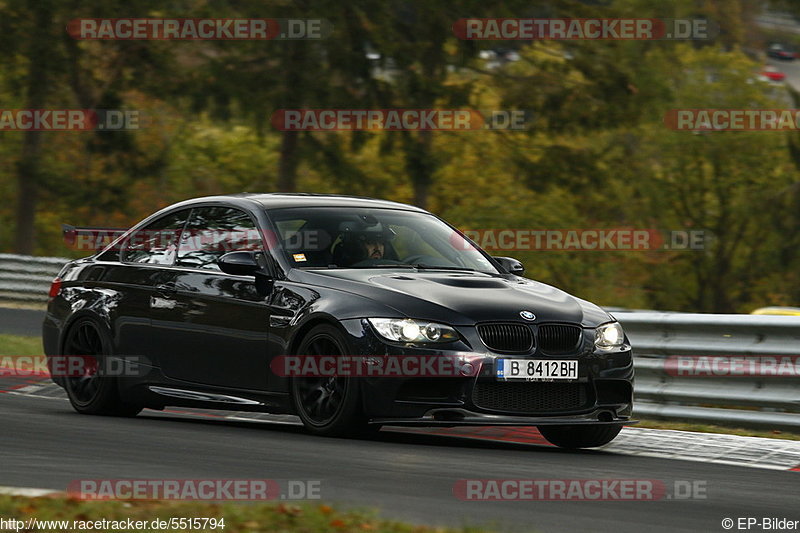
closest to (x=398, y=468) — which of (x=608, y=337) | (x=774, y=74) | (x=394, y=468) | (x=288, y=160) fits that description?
(x=394, y=468)

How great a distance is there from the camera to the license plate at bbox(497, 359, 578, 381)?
855 cm

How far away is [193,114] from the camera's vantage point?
37.9 meters

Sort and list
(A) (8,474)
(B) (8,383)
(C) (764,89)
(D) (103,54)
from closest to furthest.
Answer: (A) (8,474) → (B) (8,383) → (D) (103,54) → (C) (764,89)

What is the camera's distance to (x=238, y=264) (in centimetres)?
932

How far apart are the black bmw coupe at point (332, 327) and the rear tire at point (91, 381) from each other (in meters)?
0.01

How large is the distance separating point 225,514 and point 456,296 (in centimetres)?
319

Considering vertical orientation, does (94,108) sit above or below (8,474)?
above

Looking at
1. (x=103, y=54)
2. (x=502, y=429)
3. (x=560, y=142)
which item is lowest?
(x=502, y=429)

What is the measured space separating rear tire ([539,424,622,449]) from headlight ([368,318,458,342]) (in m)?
1.21

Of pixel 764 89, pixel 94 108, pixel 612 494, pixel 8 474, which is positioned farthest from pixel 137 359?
pixel 764 89

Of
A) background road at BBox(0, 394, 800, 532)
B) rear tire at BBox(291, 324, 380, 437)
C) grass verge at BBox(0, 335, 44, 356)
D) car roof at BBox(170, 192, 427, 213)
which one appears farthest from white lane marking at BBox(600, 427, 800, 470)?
grass verge at BBox(0, 335, 44, 356)

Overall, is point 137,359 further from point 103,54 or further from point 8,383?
point 103,54

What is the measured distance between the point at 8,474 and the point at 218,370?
108 inches

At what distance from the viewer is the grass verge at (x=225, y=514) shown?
565 centimetres
